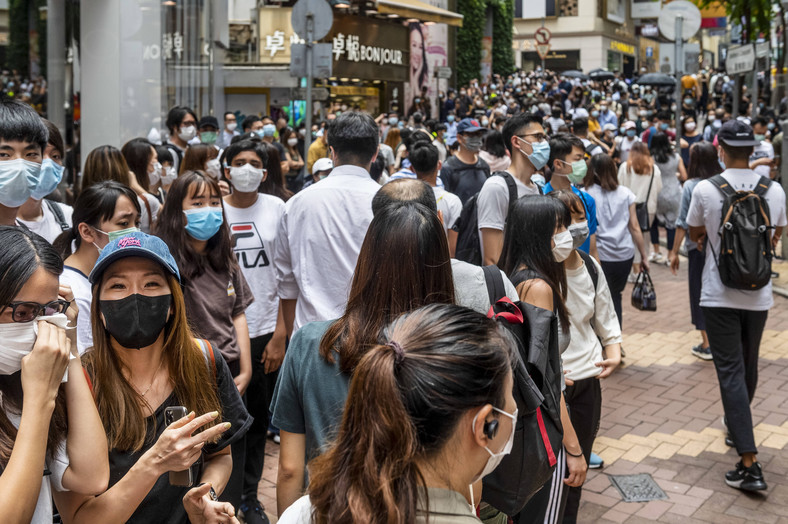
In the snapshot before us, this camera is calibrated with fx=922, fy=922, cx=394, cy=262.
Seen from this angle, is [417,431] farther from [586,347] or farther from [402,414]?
[586,347]

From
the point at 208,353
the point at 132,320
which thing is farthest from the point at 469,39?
the point at 132,320

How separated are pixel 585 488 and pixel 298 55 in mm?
6223

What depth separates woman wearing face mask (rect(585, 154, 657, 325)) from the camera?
26.3 feet

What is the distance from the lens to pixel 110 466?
104 inches

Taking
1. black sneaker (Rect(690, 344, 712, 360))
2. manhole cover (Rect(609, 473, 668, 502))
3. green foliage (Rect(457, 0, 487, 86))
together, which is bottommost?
manhole cover (Rect(609, 473, 668, 502))

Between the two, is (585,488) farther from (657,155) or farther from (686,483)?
(657,155)

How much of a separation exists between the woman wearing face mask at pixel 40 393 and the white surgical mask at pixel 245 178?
10.0ft

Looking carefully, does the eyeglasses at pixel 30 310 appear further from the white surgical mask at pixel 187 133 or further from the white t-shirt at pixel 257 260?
the white surgical mask at pixel 187 133

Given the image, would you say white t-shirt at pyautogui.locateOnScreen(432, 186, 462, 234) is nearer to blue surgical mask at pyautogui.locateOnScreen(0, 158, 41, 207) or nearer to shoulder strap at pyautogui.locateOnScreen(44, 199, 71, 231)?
shoulder strap at pyautogui.locateOnScreen(44, 199, 71, 231)

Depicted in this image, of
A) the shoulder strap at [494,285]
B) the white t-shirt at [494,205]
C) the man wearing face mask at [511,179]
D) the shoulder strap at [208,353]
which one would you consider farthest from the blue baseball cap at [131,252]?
the white t-shirt at [494,205]

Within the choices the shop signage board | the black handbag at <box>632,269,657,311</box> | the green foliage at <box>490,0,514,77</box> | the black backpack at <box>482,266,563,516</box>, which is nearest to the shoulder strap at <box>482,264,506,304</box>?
the black backpack at <box>482,266,563,516</box>

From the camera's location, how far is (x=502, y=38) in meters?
48.4

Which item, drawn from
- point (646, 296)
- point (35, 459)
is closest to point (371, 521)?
point (35, 459)

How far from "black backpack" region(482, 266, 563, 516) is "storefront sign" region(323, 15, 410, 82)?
25.7 m
